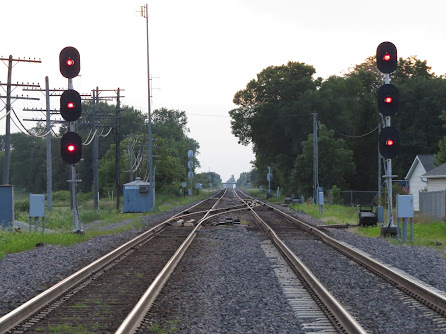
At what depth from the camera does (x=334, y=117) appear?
76.2 m

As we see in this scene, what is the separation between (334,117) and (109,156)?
102 ft

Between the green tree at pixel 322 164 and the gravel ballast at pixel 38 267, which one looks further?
the green tree at pixel 322 164

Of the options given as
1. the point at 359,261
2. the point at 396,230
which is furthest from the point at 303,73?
the point at 359,261

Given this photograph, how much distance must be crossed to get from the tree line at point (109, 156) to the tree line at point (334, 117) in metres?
12.3

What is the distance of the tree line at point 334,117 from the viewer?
75.4 meters

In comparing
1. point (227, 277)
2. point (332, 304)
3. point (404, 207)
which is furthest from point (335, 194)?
point (332, 304)

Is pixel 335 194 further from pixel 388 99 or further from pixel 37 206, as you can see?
pixel 37 206

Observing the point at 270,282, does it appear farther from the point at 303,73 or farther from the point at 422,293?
the point at 303,73

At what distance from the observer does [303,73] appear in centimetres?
8350

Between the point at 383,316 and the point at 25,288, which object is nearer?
the point at 383,316

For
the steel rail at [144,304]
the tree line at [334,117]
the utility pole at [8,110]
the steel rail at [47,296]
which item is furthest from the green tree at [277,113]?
the steel rail at [144,304]

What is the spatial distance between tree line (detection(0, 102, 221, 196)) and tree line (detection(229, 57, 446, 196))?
40.5ft

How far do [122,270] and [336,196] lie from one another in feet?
138

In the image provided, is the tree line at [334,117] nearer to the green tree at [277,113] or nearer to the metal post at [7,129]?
the green tree at [277,113]
